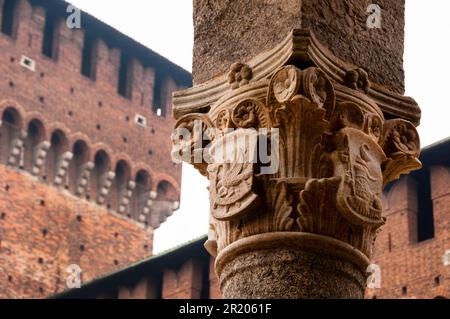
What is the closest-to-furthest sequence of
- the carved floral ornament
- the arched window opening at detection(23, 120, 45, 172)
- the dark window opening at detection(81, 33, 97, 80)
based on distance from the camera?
the carved floral ornament
the arched window opening at detection(23, 120, 45, 172)
the dark window opening at detection(81, 33, 97, 80)

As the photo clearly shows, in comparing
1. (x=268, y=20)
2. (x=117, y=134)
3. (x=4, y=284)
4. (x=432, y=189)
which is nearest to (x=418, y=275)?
(x=432, y=189)

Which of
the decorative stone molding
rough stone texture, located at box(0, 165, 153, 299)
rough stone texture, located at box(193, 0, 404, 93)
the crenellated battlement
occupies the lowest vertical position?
the decorative stone molding

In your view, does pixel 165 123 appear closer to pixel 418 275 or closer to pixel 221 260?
pixel 418 275

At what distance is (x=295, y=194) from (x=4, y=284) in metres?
18.2

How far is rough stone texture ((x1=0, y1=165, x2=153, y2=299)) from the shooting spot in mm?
21219

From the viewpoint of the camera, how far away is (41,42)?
23516mm

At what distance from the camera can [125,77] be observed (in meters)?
25.0

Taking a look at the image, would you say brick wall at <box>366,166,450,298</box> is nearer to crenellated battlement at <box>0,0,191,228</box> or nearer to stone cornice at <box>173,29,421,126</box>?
crenellated battlement at <box>0,0,191,228</box>

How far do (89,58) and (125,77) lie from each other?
81 centimetres

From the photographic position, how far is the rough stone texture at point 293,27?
326 cm

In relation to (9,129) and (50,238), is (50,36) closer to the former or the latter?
(9,129)

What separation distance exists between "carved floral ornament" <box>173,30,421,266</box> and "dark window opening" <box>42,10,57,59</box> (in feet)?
68.1

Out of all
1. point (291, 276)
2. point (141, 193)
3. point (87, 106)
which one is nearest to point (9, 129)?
point (87, 106)

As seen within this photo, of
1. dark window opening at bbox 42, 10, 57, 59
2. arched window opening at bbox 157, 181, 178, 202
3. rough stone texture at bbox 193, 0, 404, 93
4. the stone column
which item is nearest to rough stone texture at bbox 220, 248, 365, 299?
the stone column
